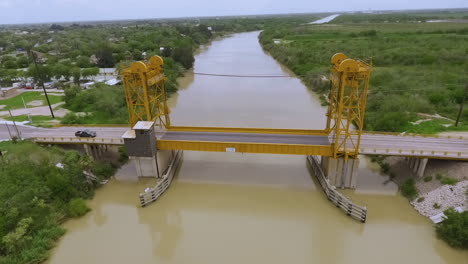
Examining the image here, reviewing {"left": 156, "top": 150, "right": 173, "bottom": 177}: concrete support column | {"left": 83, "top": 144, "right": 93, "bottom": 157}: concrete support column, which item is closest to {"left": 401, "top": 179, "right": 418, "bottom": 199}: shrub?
{"left": 156, "top": 150, "right": 173, "bottom": 177}: concrete support column

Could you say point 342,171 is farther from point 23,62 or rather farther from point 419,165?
point 23,62

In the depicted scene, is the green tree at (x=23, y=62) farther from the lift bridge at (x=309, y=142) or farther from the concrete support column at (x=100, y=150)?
the concrete support column at (x=100, y=150)

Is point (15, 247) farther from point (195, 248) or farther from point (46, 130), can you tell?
point (46, 130)

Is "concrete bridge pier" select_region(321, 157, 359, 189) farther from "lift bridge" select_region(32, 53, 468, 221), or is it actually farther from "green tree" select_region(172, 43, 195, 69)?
"green tree" select_region(172, 43, 195, 69)

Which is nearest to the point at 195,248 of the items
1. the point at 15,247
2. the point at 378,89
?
the point at 15,247

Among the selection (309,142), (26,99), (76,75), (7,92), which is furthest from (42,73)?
(309,142)

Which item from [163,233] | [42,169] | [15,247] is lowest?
[163,233]

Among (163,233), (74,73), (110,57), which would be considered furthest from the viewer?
(110,57)
